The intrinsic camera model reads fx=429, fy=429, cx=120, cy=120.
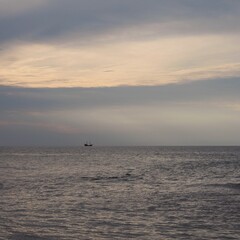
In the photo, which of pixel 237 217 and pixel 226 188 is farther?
pixel 226 188

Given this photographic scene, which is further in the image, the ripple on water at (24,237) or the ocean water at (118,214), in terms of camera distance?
the ocean water at (118,214)

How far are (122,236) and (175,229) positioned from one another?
2682mm

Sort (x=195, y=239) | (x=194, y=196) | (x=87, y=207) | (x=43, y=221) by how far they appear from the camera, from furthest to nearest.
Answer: (x=194, y=196)
(x=87, y=207)
(x=43, y=221)
(x=195, y=239)

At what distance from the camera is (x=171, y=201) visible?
87.9ft

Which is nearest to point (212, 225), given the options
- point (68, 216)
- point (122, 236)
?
point (122, 236)

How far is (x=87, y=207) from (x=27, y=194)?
7.76 meters

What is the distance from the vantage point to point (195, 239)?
1606 cm

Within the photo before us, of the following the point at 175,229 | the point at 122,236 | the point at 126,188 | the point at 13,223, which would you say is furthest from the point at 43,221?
the point at 126,188

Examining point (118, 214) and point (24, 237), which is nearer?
point (24, 237)

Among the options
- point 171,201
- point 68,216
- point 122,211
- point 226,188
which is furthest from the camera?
point 226,188

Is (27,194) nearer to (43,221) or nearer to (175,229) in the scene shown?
(43,221)

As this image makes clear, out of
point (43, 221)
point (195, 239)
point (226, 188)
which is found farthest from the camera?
point (226, 188)

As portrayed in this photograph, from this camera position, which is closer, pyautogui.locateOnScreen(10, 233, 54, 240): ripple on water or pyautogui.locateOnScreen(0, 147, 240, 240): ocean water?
pyautogui.locateOnScreen(10, 233, 54, 240): ripple on water

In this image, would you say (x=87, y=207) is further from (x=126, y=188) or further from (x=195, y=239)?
(x=126, y=188)
